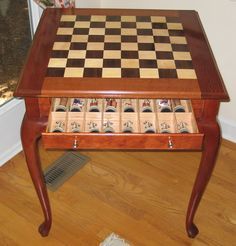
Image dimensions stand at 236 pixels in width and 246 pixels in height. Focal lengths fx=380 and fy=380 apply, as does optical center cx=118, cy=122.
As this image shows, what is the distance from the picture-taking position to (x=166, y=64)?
1.27 metres

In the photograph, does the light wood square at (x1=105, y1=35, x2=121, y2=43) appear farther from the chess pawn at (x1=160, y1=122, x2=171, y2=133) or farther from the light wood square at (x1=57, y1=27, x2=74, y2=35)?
the chess pawn at (x1=160, y1=122, x2=171, y2=133)

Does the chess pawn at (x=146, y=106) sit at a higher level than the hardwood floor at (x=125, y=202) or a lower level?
higher

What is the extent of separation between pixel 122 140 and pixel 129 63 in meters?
0.27

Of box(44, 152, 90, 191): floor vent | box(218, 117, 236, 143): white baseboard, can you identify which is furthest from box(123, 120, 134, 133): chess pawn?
box(218, 117, 236, 143): white baseboard

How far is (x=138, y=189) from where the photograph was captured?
→ 176cm

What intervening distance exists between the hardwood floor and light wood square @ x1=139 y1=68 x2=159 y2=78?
27.5 inches

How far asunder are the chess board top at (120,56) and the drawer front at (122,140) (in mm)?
124

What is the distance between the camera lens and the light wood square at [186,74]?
120cm

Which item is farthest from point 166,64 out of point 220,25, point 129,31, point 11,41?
point 11,41

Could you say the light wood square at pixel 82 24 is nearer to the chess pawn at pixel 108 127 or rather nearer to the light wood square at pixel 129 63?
the light wood square at pixel 129 63

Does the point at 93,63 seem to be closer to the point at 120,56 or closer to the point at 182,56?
the point at 120,56

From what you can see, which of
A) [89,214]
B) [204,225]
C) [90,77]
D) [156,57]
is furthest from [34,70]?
[204,225]

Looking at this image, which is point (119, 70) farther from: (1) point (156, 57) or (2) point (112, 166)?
(2) point (112, 166)

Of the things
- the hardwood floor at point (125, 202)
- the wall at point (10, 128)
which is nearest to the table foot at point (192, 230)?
the hardwood floor at point (125, 202)
